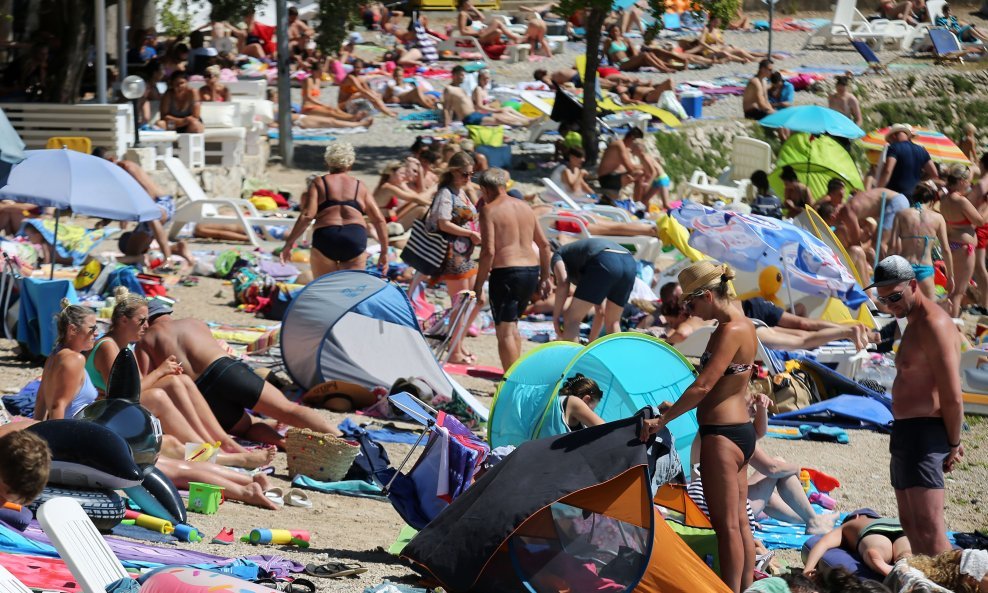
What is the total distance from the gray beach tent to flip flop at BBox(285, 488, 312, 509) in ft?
6.27

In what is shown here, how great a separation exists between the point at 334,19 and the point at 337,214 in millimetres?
8264

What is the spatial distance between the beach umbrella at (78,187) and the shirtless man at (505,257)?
249cm

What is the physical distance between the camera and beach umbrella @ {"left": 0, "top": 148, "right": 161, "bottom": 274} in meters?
8.95

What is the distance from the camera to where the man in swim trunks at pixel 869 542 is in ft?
17.7

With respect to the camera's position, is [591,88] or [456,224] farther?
[591,88]

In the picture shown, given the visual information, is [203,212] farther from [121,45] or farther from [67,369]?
[67,369]

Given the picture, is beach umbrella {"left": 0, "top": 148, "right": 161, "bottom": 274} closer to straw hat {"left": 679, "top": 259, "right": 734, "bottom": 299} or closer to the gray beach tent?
the gray beach tent

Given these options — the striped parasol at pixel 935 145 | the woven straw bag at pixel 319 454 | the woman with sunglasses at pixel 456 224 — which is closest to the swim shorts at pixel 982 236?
the striped parasol at pixel 935 145

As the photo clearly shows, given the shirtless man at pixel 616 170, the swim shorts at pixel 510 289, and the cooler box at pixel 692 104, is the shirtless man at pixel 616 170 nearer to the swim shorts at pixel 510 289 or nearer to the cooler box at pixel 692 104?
the cooler box at pixel 692 104

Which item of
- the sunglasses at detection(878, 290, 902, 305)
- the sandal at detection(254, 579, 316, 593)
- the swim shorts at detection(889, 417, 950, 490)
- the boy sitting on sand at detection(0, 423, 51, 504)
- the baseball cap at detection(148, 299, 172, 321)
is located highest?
the sunglasses at detection(878, 290, 902, 305)

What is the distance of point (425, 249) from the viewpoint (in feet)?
30.8

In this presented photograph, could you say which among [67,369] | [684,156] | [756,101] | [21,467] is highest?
[21,467]

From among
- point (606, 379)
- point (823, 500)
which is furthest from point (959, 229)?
point (606, 379)

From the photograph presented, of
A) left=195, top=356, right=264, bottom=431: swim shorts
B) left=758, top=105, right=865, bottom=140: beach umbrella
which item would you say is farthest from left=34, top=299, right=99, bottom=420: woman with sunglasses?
left=758, top=105, right=865, bottom=140: beach umbrella
